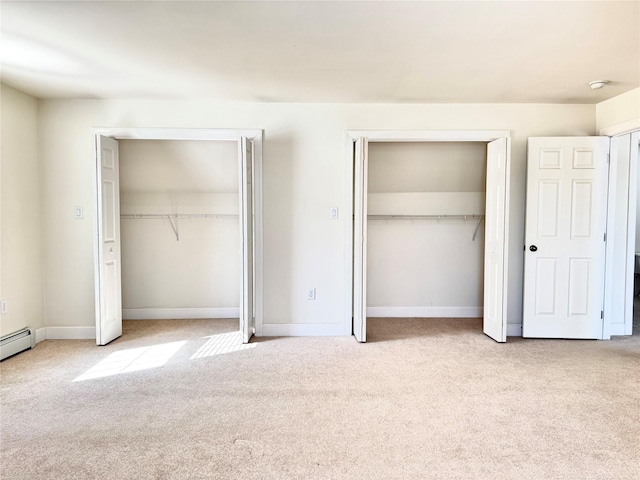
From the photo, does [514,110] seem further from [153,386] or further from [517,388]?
[153,386]

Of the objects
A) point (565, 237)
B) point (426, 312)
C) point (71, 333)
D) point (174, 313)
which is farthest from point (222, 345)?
point (565, 237)

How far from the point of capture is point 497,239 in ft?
12.7

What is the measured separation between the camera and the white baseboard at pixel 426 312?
4914 millimetres

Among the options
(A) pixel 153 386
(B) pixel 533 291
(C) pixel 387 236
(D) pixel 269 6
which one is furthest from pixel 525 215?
(A) pixel 153 386

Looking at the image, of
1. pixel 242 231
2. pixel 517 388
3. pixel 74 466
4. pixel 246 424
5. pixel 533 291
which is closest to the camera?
pixel 74 466

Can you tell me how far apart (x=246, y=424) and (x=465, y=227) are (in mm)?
3651

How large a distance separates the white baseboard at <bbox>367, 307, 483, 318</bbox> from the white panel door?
944 mm

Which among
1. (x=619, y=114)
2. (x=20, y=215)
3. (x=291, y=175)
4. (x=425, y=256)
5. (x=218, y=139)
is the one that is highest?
(x=619, y=114)

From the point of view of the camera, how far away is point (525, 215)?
13.2 ft

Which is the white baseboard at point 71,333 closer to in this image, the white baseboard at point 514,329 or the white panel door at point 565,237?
the white baseboard at point 514,329

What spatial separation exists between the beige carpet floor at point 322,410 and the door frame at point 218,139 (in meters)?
0.50

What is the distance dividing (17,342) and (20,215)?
1134 millimetres

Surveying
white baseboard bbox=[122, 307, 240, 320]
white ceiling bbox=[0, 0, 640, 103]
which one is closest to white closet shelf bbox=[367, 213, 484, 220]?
white ceiling bbox=[0, 0, 640, 103]

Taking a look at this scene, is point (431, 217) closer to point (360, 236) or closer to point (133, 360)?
point (360, 236)
